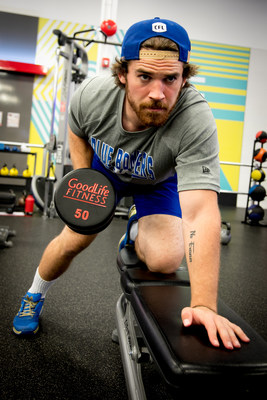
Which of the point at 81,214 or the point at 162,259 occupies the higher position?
the point at 81,214

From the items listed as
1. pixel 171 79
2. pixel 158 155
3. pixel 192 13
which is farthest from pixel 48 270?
pixel 192 13

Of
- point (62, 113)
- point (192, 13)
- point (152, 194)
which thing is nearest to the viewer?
point (152, 194)

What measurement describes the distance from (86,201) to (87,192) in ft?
0.11

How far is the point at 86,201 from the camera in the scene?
3.61 ft

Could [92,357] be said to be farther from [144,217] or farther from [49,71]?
[49,71]

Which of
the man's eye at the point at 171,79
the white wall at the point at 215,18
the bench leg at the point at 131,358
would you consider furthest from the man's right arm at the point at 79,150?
the white wall at the point at 215,18

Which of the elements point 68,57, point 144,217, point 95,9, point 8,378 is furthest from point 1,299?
point 95,9

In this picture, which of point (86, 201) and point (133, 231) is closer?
point (86, 201)

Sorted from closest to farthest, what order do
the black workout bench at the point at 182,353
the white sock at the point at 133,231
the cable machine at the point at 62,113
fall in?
the black workout bench at the point at 182,353, the white sock at the point at 133,231, the cable machine at the point at 62,113

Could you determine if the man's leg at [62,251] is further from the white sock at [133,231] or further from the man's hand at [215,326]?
the man's hand at [215,326]

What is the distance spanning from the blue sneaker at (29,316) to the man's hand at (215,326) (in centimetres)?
84

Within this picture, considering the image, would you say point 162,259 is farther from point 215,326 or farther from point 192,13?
point 192,13

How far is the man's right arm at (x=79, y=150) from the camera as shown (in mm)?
1400

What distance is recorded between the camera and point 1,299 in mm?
Result: 1702
